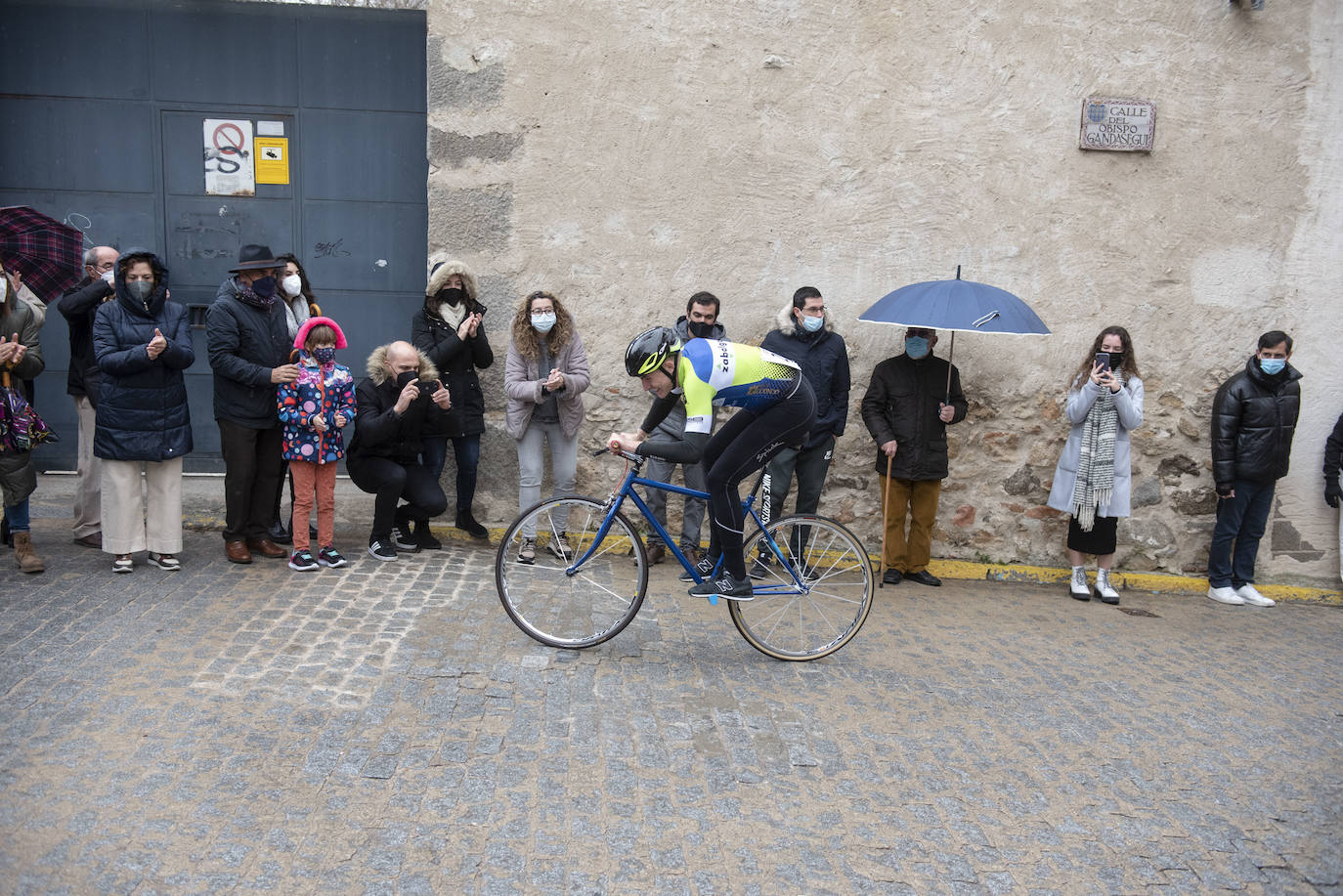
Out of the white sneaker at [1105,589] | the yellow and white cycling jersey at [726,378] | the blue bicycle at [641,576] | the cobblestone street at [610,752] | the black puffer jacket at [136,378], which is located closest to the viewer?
the cobblestone street at [610,752]

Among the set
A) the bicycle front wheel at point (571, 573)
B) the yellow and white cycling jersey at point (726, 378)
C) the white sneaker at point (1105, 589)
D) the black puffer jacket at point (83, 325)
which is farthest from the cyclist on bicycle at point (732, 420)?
the black puffer jacket at point (83, 325)

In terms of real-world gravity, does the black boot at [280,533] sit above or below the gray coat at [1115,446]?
below

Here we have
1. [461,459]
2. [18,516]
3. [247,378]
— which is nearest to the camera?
[18,516]

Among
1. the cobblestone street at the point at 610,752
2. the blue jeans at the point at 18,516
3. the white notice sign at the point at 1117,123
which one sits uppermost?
the white notice sign at the point at 1117,123

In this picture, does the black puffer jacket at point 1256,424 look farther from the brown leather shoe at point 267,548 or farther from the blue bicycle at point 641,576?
the brown leather shoe at point 267,548

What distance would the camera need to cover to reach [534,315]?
263 inches

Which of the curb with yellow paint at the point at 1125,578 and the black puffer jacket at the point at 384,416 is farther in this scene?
the curb with yellow paint at the point at 1125,578

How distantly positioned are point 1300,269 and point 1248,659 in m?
3.20

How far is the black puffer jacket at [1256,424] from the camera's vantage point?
708cm

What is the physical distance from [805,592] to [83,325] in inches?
191

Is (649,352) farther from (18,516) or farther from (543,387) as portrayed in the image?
(18,516)

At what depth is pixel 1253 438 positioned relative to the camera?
710cm

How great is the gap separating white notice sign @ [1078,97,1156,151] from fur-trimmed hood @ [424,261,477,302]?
179 inches

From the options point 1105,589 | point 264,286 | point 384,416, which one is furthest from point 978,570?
point 264,286
